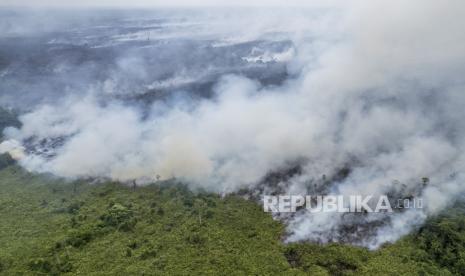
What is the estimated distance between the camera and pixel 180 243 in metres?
48.3

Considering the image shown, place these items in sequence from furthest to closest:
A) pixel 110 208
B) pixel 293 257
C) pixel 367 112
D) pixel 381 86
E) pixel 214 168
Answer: pixel 381 86 → pixel 367 112 → pixel 214 168 → pixel 110 208 → pixel 293 257

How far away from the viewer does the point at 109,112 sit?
88375 millimetres

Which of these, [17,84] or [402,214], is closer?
[402,214]

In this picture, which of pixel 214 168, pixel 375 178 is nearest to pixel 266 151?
pixel 214 168

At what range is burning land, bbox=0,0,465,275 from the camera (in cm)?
4616

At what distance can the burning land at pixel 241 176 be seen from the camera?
46.2 m

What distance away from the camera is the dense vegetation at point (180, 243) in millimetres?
44188

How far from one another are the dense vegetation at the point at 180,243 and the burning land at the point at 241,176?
0.20 m

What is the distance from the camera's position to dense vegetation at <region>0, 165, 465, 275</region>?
4419 cm

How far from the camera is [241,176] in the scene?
62.6 metres

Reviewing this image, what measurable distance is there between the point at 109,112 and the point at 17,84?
157 ft

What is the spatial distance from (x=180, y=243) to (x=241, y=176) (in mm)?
17887

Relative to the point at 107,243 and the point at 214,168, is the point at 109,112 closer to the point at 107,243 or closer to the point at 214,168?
the point at 214,168

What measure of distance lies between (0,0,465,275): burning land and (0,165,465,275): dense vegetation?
0.66 ft
